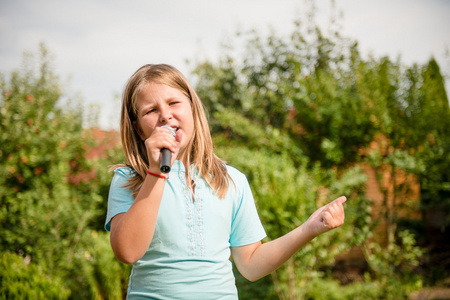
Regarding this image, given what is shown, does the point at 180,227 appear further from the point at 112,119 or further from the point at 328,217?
the point at 112,119

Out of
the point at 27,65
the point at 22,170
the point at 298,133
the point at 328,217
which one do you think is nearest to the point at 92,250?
the point at 22,170

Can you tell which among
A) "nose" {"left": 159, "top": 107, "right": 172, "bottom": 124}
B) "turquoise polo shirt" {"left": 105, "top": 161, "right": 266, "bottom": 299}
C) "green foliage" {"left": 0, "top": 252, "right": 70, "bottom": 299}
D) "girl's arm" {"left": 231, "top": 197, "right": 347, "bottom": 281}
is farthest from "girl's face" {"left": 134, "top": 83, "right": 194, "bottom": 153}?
"green foliage" {"left": 0, "top": 252, "right": 70, "bottom": 299}

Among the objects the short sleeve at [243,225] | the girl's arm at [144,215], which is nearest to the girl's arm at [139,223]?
the girl's arm at [144,215]

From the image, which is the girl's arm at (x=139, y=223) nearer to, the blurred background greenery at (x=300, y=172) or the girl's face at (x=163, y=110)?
the girl's face at (x=163, y=110)

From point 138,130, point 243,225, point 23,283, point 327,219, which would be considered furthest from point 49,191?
point 327,219

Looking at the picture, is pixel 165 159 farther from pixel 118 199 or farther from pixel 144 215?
pixel 118 199

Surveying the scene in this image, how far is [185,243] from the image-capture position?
4.17ft

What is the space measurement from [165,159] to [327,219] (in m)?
0.62

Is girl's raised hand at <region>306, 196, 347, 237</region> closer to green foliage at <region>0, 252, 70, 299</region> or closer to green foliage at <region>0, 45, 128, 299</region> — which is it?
green foliage at <region>0, 252, 70, 299</region>

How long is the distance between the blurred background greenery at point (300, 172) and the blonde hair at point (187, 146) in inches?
106

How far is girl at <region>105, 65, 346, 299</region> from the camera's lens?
1131mm

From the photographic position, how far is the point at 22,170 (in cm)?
497

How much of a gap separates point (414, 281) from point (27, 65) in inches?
276

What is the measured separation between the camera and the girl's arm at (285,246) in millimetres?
1250
